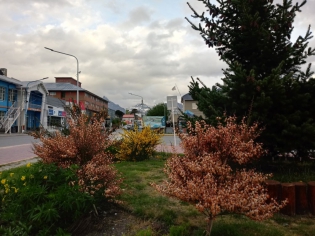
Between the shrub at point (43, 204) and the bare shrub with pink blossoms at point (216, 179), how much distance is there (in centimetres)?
105

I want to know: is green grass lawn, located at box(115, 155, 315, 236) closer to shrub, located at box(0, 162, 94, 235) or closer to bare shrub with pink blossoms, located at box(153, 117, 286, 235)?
bare shrub with pink blossoms, located at box(153, 117, 286, 235)

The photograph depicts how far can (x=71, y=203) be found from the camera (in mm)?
3314

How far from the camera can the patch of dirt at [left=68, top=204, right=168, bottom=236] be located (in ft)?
11.4

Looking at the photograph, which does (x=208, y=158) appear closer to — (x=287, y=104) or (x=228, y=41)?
(x=287, y=104)

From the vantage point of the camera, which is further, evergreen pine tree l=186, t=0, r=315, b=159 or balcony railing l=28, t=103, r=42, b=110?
balcony railing l=28, t=103, r=42, b=110

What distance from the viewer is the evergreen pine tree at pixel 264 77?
499cm

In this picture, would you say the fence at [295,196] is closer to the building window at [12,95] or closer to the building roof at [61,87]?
the building window at [12,95]

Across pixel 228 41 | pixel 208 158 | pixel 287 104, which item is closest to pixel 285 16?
pixel 228 41

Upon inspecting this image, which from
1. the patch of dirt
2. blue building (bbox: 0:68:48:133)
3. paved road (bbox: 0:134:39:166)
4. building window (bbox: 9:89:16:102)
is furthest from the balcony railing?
the patch of dirt

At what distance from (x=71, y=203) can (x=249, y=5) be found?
480cm

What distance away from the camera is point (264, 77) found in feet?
18.8

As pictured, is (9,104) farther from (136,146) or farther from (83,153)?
(83,153)

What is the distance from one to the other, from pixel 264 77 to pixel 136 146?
493 cm

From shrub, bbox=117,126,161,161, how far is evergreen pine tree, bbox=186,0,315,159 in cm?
346
